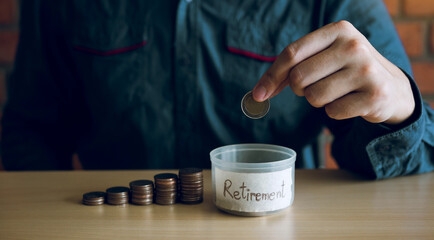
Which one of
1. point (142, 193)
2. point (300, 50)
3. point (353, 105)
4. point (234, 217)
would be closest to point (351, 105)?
point (353, 105)

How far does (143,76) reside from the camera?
1.06 m

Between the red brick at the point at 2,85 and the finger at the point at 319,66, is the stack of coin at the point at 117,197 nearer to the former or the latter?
the finger at the point at 319,66

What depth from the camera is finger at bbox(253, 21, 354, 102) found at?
629 millimetres

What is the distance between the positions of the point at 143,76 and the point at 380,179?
60 cm

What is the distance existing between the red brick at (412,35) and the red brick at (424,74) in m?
0.04

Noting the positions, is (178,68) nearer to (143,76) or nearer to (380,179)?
(143,76)

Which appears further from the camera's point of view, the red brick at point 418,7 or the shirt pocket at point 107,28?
the red brick at point 418,7

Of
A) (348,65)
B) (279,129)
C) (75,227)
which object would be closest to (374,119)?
(348,65)

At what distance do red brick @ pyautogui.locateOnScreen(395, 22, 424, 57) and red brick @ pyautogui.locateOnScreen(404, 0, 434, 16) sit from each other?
0.03 metres

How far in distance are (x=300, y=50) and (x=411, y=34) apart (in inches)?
39.9

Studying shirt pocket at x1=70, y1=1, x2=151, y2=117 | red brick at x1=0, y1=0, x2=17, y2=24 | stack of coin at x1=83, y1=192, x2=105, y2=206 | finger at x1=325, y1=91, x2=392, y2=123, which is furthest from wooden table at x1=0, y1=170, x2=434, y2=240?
red brick at x1=0, y1=0, x2=17, y2=24

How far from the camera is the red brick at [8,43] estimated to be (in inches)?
59.6

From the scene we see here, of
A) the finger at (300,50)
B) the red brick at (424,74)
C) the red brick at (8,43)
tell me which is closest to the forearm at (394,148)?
the finger at (300,50)

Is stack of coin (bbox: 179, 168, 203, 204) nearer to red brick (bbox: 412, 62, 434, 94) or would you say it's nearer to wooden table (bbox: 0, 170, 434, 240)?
wooden table (bbox: 0, 170, 434, 240)
